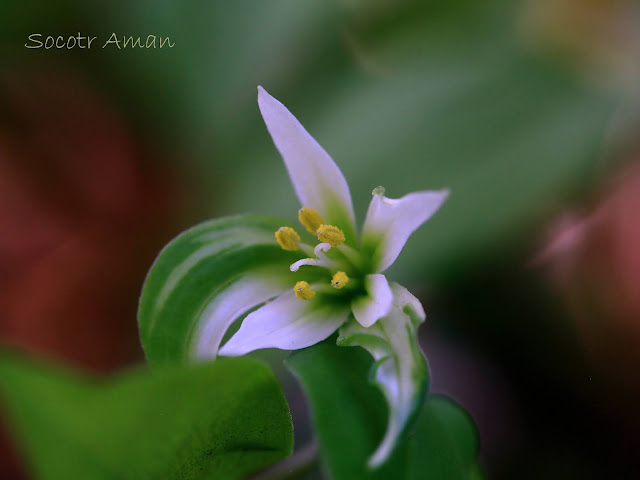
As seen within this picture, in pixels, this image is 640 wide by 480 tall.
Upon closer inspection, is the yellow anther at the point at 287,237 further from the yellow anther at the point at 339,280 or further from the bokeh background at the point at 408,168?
the bokeh background at the point at 408,168

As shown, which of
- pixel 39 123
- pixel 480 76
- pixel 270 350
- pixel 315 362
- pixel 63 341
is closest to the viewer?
pixel 315 362

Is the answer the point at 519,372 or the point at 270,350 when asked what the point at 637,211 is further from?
the point at 270,350

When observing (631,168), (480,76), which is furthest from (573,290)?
(480,76)

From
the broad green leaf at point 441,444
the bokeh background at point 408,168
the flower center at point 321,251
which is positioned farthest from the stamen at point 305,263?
the bokeh background at point 408,168

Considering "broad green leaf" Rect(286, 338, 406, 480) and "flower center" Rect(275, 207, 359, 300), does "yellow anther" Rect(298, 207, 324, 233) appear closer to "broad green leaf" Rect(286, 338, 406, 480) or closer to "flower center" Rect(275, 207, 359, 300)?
"flower center" Rect(275, 207, 359, 300)

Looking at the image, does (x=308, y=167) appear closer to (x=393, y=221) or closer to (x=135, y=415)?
(x=393, y=221)

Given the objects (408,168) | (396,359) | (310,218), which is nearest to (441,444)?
(396,359)
